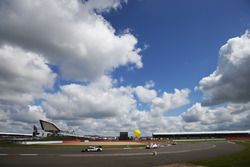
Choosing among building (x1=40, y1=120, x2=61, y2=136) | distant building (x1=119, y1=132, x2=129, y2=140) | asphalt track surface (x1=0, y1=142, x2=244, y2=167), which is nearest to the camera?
asphalt track surface (x1=0, y1=142, x2=244, y2=167)

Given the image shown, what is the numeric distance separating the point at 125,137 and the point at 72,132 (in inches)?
3357

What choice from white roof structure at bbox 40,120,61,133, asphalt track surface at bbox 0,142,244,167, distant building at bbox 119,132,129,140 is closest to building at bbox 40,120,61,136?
white roof structure at bbox 40,120,61,133

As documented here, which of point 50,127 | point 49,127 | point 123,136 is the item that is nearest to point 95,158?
point 123,136

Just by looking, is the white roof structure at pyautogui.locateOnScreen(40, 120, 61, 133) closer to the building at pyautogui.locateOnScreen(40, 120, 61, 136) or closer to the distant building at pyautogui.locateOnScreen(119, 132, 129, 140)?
the building at pyautogui.locateOnScreen(40, 120, 61, 136)

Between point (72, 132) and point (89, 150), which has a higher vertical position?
point (72, 132)

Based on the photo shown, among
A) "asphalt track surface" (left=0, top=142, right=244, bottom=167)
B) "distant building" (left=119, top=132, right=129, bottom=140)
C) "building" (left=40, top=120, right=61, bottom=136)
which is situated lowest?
"asphalt track surface" (left=0, top=142, right=244, bottom=167)

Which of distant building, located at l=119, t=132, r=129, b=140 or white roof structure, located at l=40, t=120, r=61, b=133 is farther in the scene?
white roof structure, located at l=40, t=120, r=61, b=133

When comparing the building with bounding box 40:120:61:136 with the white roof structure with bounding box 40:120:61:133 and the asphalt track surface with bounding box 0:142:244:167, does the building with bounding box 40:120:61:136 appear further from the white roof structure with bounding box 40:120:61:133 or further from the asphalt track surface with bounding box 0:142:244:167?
the asphalt track surface with bounding box 0:142:244:167

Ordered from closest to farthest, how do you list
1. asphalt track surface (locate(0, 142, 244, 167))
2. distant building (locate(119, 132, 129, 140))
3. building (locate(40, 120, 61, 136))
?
asphalt track surface (locate(0, 142, 244, 167)) < distant building (locate(119, 132, 129, 140)) < building (locate(40, 120, 61, 136))

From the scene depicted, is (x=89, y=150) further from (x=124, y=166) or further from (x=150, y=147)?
(x=124, y=166)

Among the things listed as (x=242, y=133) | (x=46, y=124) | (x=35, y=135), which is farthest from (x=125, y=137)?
(x=242, y=133)

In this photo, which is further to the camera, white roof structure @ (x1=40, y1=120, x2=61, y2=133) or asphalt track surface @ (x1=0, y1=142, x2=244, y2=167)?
white roof structure @ (x1=40, y1=120, x2=61, y2=133)

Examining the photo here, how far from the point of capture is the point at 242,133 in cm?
19638

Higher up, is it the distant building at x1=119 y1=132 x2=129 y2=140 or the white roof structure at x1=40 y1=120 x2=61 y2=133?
the white roof structure at x1=40 y1=120 x2=61 y2=133
